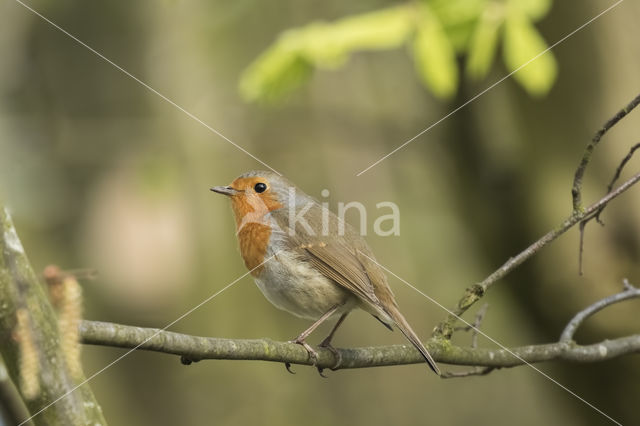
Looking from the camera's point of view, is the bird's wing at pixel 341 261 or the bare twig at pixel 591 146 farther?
the bird's wing at pixel 341 261

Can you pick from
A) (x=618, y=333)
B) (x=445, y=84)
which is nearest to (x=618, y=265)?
(x=618, y=333)

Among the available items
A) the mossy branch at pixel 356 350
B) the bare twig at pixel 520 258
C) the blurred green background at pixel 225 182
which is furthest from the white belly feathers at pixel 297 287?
the blurred green background at pixel 225 182

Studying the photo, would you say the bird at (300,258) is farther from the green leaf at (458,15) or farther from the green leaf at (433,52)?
the green leaf at (458,15)

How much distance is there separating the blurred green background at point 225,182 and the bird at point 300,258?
95.7 inches

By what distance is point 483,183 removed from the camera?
18.9 feet

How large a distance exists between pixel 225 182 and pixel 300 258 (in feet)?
10.7

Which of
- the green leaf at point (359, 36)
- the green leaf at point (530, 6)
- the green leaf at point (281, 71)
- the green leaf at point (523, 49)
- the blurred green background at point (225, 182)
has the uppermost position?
the green leaf at point (530, 6)

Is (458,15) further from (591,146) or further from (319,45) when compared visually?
Answer: (591,146)

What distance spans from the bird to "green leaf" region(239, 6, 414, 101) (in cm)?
49

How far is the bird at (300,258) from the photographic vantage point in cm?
327

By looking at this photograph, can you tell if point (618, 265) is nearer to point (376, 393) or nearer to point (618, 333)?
point (618, 333)

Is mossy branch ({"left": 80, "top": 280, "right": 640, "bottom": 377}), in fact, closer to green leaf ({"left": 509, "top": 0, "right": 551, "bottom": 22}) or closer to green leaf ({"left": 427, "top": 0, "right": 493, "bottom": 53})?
green leaf ({"left": 509, "top": 0, "right": 551, "bottom": 22})

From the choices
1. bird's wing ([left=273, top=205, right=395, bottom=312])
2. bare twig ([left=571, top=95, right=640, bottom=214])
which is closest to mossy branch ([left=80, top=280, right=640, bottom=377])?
bird's wing ([left=273, top=205, right=395, bottom=312])

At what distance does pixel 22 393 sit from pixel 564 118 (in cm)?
447
